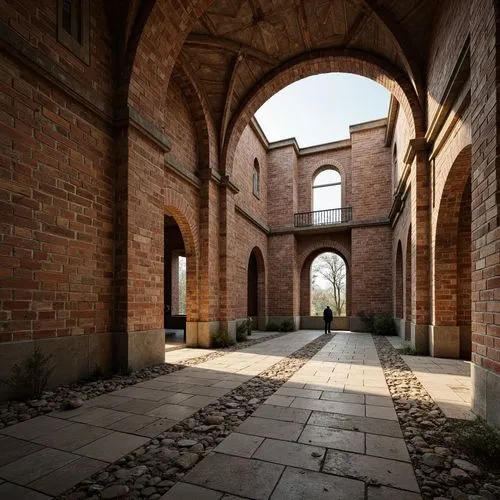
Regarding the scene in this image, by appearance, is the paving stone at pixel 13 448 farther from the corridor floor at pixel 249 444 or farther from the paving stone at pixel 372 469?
the paving stone at pixel 372 469

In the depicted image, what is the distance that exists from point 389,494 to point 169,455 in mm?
1525

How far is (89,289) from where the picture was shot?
4.61 meters

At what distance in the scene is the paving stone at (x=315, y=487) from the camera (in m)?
1.85

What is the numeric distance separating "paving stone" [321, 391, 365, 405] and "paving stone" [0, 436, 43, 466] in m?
2.97

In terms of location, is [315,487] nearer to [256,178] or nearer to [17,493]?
[17,493]

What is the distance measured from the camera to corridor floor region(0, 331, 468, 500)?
1940 mm

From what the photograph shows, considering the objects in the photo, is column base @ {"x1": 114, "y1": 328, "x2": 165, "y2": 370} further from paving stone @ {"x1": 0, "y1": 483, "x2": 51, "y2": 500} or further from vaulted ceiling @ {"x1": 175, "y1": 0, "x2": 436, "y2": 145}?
vaulted ceiling @ {"x1": 175, "y1": 0, "x2": 436, "y2": 145}

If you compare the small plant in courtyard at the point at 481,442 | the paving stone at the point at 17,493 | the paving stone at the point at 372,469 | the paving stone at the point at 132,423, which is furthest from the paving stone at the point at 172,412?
the small plant in courtyard at the point at 481,442

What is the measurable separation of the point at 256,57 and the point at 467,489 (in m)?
9.36

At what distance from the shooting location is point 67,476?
205cm

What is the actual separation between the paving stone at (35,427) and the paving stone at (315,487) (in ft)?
7.13

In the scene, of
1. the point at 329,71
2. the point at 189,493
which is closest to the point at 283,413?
the point at 189,493

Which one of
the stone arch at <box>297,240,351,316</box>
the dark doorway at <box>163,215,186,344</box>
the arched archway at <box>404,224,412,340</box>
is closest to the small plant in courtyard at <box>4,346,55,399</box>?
the arched archway at <box>404,224,412,340</box>

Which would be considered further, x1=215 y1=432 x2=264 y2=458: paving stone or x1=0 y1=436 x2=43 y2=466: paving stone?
x1=215 y1=432 x2=264 y2=458: paving stone
